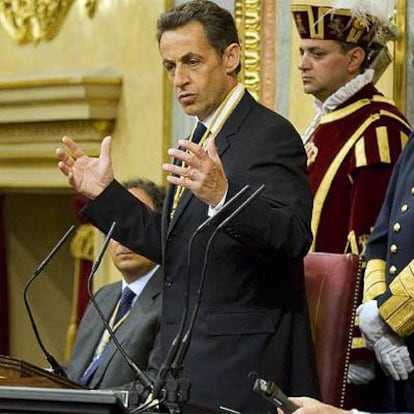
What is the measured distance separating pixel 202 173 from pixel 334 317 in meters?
0.63

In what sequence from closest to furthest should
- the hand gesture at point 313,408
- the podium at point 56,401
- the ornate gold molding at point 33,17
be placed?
the podium at point 56,401, the hand gesture at point 313,408, the ornate gold molding at point 33,17

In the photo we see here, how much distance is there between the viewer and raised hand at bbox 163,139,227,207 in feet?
11.2

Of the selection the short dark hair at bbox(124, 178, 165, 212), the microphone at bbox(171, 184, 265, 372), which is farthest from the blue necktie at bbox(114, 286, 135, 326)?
the microphone at bbox(171, 184, 265, 372)

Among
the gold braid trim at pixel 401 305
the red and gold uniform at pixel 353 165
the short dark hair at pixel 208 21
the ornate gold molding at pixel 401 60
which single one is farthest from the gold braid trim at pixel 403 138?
the short dark hair at pixel 208 21

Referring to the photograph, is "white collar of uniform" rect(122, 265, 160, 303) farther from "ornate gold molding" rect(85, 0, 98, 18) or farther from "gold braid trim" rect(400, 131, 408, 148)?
"ornate gold molding" rect(85, 0, 98, 18)

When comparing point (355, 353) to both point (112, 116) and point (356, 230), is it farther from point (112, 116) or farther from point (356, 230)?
point (112, 116)

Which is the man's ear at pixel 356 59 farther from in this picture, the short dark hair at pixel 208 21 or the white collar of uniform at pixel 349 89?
the short dark hair at pixel 208 21

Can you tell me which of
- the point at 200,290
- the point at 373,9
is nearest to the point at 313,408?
the point at 200,290

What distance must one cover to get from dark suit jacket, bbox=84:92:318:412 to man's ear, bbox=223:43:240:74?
6.9 inches

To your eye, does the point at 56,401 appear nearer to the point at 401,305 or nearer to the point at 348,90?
the point at 401,305

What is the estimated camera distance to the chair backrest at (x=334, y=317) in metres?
3.87

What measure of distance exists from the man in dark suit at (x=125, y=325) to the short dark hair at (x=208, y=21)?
0.98m

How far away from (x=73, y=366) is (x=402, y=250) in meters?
1.45

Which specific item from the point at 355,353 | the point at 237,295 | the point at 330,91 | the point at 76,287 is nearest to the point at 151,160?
the point at 76,287
